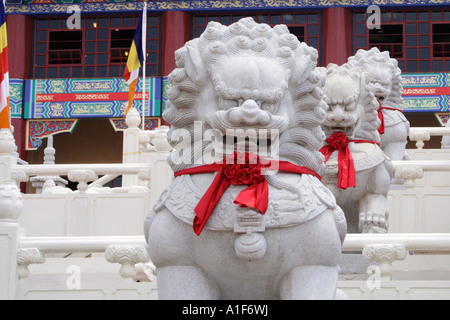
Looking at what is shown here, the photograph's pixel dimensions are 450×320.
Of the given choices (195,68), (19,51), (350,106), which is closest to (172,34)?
(19,51)

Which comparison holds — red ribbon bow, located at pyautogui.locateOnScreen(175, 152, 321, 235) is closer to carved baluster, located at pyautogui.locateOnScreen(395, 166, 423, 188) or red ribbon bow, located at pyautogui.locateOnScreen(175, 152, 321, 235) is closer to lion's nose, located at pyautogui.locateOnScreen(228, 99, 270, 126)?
lion's nose, located at pyautogui.locateOnScreen(228, 99, 270, 126)

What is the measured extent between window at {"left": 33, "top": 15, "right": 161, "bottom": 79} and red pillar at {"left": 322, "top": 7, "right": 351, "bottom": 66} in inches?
120

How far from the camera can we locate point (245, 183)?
341 cm

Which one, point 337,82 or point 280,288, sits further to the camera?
point 337,82

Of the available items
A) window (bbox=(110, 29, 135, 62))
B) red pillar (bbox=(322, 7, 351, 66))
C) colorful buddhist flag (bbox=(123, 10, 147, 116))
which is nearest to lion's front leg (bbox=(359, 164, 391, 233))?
colorful buddhist flag (bbox=(123, 10, 147, 116))

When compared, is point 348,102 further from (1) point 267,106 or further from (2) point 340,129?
(1) point 267,106

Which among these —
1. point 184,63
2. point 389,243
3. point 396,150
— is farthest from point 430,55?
point 184,63

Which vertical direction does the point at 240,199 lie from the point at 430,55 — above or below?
below

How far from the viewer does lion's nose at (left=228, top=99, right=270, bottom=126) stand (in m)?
3.36

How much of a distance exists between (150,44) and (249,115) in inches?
525
